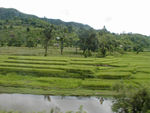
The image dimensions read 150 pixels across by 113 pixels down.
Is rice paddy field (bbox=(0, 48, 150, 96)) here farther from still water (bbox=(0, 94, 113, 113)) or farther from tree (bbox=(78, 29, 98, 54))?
tree (bbox=(78, 29, 98, 54))

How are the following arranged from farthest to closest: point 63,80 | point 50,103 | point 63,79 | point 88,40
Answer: point 88,40, point 63,79, point 63,80, point 50,103

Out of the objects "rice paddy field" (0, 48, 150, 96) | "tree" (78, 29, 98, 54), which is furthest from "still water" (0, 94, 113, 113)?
"tree" (78, 29, 98, 54)

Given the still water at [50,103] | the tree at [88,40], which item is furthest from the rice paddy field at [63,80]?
the tree at [88,40]

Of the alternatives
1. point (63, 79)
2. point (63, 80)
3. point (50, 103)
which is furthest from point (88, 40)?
point (50, 103)

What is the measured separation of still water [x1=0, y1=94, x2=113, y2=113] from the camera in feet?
66.9

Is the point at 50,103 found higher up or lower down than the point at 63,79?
lower down

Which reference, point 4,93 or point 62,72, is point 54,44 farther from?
point 4,93

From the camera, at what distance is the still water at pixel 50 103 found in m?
20.4

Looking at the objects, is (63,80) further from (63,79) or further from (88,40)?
(88,40)

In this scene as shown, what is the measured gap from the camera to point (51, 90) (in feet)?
85.1

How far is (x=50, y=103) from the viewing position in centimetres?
2192

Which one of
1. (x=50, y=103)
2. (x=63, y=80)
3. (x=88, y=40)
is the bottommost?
(x=50, y=103)

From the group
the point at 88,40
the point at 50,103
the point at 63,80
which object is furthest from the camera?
Answer: the point at 88,40

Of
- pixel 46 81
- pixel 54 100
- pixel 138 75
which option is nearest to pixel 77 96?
pixel 54 100
